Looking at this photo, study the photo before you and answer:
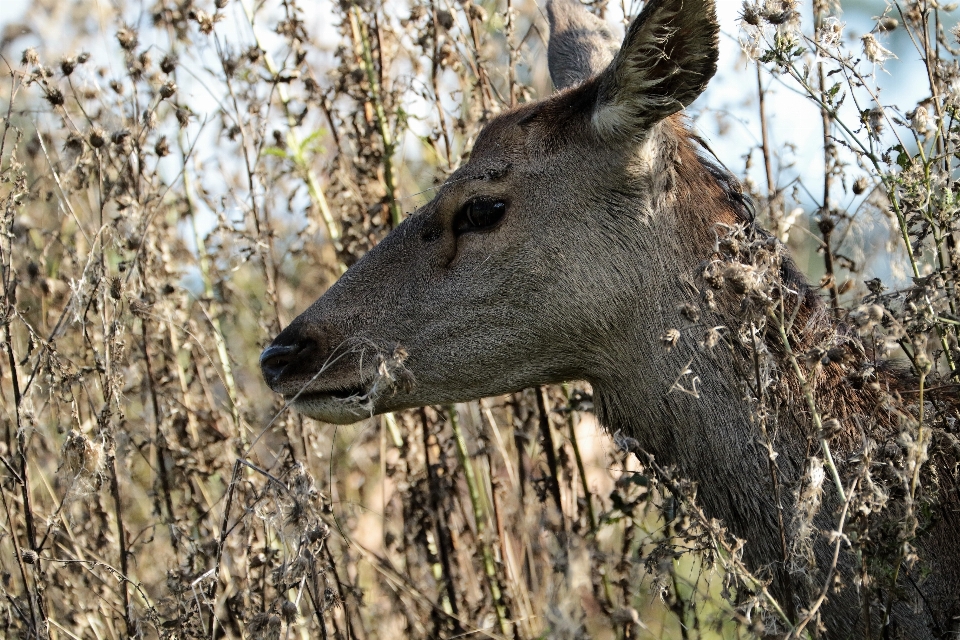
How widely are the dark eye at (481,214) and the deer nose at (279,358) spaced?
Answer: 2.29ft

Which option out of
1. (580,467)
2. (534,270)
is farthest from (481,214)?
(580,467)

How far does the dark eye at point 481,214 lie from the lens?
3.42m

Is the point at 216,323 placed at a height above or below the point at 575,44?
below

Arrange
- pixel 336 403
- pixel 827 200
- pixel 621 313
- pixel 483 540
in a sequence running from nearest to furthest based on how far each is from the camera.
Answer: pixel 621 313 < pixel 336 403 < pixel 827 200 < pixel 483 540

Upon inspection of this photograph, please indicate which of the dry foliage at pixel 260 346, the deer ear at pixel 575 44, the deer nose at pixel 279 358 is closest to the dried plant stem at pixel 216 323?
the dry foliage at pixel 260 346

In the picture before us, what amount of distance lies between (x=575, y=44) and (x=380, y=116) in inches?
38.3

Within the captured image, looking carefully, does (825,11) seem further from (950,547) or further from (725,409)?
(950,547)

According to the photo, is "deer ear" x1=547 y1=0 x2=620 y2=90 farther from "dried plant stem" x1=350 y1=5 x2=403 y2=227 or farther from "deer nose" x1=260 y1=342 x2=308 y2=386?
"deer nose" x1=260 y1=342 x2=308 y2=386

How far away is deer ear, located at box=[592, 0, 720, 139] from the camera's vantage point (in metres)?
2.94

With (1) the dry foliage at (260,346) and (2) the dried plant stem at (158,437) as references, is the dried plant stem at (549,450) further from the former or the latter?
(2) the dried plant stem at (158,437)

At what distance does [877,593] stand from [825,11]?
7.47ft

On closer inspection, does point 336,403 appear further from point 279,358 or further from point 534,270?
point 534,270

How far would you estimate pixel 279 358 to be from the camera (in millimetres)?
3461

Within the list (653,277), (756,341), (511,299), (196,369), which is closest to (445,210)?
(511,299)
